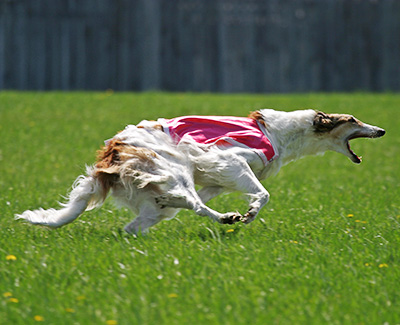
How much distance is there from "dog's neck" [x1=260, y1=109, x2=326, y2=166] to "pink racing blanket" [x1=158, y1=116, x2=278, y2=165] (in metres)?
0.16

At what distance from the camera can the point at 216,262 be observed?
4.80m

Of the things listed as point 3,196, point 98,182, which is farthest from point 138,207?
point 3,196

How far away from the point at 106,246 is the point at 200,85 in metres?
12.2

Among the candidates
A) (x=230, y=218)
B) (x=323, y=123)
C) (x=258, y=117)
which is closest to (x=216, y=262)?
(x=230, y=218)

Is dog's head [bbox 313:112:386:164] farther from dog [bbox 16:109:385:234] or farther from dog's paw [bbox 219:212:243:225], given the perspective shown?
dog's paw [bbox 219:212:243:225]

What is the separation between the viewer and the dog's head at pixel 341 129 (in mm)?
6250

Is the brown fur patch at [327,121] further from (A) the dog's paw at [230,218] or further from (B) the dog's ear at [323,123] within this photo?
(A) the dog's paw at [230,218]

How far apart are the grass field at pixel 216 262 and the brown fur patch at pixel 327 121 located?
883 mm

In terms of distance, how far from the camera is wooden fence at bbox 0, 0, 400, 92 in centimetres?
1614

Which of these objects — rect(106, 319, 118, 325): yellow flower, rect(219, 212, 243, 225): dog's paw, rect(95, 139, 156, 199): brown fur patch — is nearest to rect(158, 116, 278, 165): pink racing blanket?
rect(95, 139, 156, 199): brown fur patch

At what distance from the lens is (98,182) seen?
5414 mm

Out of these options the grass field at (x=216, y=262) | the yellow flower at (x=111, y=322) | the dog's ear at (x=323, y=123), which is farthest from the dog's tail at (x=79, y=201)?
the dog's ear at (x=323, y=123)

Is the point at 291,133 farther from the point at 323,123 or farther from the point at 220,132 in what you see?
the point at 220,132

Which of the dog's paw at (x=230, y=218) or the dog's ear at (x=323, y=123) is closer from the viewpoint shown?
the dog's paw at (x=230, y=218)
